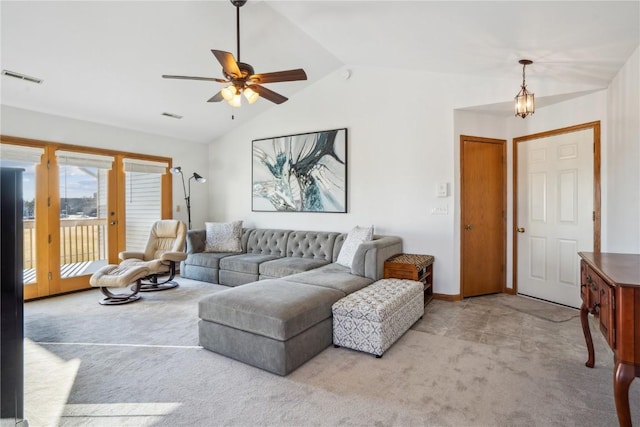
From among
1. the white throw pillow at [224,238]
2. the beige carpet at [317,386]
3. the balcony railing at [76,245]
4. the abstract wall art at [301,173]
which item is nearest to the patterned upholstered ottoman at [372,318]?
the beige carpet at [317,386]

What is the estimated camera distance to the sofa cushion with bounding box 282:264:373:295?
3205mm

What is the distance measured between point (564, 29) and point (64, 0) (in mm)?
4059

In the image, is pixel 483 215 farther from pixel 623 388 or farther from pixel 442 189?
pixel 623 388

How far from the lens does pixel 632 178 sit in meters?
2.82

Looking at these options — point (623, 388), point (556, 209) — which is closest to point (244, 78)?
point (623, 388)

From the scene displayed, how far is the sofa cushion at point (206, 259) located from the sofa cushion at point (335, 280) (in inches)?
81.0

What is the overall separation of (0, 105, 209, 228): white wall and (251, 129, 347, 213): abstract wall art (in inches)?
51.6

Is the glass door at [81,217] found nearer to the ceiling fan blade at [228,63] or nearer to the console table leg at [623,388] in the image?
the ceiling fan blade at [228,63]

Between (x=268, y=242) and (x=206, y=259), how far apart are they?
0.99m

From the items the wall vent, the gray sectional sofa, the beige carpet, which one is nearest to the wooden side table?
the gray sectional sofa

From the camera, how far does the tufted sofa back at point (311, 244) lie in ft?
15.7

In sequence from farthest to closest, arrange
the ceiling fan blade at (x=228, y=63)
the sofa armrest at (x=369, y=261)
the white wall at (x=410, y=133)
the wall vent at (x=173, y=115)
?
the wall vent at (x=173, y=115) → the white wall at (x=410, y=133) → the sofa armrest at (x=369, y=261) → the ceiling fan blade at (x=228, y=63)

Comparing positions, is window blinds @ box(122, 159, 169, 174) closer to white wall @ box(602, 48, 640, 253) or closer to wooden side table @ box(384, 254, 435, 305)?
wooden side table @ box(384, 254, 435, 305)

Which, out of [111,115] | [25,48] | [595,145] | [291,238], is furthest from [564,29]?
[111,115]
